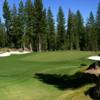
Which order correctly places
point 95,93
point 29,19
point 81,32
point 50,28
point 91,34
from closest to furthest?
point 95,93 → point 29,19 → point 50,28 → point 91,34 → point 81,32

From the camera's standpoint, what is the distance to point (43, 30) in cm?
8594

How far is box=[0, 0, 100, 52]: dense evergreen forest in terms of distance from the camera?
3398 inches

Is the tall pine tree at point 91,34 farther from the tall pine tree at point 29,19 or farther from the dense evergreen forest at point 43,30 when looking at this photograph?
the tall pine tree at point 29,19

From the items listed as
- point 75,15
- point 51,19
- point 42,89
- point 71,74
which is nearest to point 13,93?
point 42,89

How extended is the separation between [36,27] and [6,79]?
215ft

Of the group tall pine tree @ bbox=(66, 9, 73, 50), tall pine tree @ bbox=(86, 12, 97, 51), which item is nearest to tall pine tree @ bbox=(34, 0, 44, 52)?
tall pine tree @ bbox=(66, 9, 73, 50)

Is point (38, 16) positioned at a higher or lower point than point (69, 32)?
higher

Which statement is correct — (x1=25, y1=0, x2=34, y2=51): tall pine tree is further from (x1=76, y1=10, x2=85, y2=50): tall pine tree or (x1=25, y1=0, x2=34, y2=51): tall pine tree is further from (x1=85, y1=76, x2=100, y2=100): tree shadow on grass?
(x1=85, y1=76, x2=100, y2=100): tree shadow on grass

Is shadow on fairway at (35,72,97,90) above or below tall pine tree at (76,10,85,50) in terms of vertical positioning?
below

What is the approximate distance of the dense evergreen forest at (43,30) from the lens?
86300mm

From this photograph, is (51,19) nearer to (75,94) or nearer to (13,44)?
(13,44)

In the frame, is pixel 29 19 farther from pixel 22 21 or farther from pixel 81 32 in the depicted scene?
pixel 81 32

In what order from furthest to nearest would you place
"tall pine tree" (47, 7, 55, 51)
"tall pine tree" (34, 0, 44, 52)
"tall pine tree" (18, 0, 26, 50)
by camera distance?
"tall pine tree" (47, 7, 55, 51)
"tall pine tree" (18, 0, 26, 50)
"tall pine tree" (34, 0, 44, 52)

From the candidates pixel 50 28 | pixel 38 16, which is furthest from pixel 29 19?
pixel 50 28
